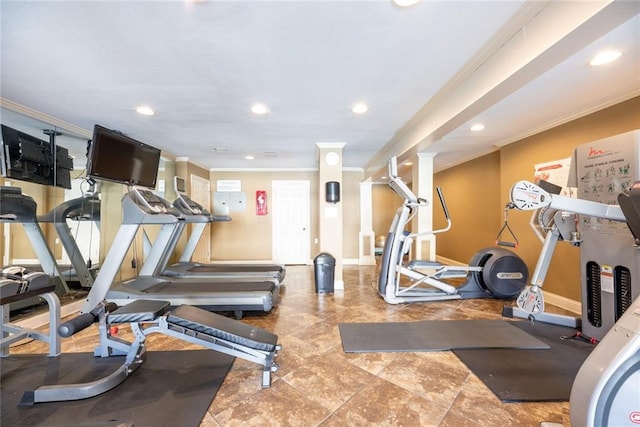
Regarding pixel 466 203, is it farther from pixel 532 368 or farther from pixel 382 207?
pixel 532 368

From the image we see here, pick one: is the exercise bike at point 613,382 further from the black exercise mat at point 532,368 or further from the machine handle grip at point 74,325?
the machine handle grip at point 74,325

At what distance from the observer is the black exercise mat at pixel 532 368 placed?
1.71m

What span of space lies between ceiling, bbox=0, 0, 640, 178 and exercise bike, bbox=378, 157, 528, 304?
100 centimetres

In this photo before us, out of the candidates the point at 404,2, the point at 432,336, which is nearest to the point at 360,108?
the point at 404,2

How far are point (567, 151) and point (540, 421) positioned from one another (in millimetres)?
3202

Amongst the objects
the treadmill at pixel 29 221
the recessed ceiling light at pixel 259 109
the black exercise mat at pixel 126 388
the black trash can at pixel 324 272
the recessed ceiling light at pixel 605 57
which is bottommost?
the black exercise mat at pixel 126 388

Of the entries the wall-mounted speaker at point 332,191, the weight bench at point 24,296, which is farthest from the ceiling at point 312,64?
the weight bench at point 24,296

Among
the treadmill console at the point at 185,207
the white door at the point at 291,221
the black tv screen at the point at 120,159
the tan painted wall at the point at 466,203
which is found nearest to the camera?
the black tv screen at the point at 120,159

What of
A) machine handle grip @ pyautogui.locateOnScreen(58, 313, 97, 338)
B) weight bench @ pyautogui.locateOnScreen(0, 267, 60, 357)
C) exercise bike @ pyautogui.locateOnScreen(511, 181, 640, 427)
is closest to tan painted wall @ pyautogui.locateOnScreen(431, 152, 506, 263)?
exercise bike @ pyautogui.locateOnScreen(511, 181, 640, 427)

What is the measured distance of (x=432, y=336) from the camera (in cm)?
253

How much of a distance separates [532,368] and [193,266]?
15.0 feet

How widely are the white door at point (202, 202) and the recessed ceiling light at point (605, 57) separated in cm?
611

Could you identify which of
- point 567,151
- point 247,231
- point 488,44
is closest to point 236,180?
point 247,231

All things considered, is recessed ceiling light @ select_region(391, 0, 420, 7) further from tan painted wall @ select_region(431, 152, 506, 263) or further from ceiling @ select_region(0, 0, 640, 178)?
tan painted wall @ select_region(431, 152, 506, 263)
